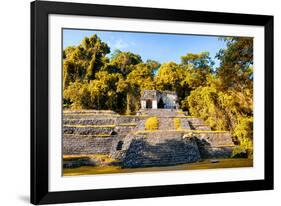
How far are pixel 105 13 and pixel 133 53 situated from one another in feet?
1.56

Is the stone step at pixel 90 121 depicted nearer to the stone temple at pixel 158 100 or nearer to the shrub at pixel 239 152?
the stone temple at pixel 158 100

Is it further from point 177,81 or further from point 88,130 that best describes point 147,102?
point 88,130

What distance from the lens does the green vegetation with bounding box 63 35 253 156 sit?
5152mm

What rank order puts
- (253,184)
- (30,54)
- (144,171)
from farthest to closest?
(253,184) < (144,171) < (30,54)

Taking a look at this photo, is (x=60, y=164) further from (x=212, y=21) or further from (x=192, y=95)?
(x=212, y=21)

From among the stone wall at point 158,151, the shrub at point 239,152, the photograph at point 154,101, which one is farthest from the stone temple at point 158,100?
the shrub at point 239,152

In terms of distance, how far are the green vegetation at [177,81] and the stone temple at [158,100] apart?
47mm

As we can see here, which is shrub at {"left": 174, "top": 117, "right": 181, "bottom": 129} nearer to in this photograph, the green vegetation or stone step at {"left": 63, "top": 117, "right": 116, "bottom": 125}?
the green vegetation

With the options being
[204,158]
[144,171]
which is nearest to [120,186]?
[144,171]

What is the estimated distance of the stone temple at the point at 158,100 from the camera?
542 centimetres

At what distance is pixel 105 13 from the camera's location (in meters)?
5.11

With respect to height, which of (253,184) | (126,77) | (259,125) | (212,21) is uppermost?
(212,21)

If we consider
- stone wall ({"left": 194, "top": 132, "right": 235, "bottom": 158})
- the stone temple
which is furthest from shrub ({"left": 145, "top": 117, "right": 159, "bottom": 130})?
stone wall ({"left": 194, "top": 132, "right": 235, "bottom": 158})

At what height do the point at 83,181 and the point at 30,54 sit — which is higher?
the point at 30,54
